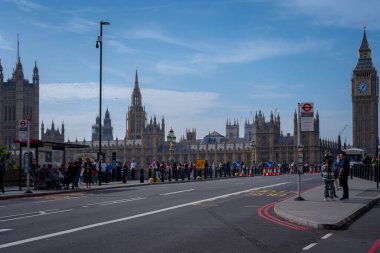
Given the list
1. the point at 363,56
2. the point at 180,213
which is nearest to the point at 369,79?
the point at 363,56

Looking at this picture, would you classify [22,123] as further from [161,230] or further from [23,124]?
[161,230]

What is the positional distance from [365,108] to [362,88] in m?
5.08

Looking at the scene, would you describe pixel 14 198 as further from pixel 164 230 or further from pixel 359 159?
pixel 359 159

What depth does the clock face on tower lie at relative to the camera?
13825 cm

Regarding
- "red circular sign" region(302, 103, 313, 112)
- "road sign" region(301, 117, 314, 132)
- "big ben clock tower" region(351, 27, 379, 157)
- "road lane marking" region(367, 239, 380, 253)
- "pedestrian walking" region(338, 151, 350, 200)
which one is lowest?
"road lane marking" region(367, 239, 380, 253)

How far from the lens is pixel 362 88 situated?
456 feet

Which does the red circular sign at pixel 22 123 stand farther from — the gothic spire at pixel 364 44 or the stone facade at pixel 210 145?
the gothic spire at pixel 364 44

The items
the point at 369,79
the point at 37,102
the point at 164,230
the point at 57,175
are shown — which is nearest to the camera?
the point at 164,230

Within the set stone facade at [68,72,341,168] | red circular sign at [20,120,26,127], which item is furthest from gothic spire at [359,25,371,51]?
→ red circular sign at [20,120,26,127]

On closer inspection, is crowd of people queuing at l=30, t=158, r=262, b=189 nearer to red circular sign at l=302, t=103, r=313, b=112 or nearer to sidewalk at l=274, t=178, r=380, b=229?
red circular sign at l=302, t=103, r=313, b=112

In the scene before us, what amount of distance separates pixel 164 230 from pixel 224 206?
656 cm

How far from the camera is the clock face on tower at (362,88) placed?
138 metres

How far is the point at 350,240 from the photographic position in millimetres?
11695

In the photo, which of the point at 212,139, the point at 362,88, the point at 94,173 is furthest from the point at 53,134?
the point at 94,173
